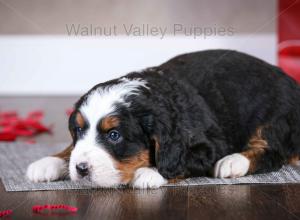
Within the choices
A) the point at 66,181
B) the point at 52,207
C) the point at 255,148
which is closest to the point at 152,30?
the point at 255,148

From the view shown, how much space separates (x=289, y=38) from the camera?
6.64 metres

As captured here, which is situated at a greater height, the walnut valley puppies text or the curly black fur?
the walnut valley puppies text

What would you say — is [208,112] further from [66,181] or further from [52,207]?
[52,207]

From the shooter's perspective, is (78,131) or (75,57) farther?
(75,57)

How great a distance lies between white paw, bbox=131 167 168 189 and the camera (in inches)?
134

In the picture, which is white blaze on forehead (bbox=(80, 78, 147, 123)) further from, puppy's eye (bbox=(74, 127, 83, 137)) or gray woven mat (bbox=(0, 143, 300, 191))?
gray woven mat (bbox=(0, 143, 300, 191))

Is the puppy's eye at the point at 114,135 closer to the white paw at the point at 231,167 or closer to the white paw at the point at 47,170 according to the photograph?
the white paw at the point at 47,170

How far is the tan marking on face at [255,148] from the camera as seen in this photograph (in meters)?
3.70

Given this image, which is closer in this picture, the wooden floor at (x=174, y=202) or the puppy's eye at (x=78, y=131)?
the wooden floor at (x=174, y=202)

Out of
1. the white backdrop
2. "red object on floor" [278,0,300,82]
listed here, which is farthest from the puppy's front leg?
the white backdrop

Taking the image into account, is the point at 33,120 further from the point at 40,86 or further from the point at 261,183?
the point at 261,183

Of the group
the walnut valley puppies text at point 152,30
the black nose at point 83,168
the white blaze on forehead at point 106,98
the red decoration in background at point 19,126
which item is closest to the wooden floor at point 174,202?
the black nose at point 83,168

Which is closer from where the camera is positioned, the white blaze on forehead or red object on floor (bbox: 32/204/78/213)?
red object on floor (bbox: 32/204/78/213)

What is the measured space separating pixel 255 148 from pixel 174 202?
2.76 feet
